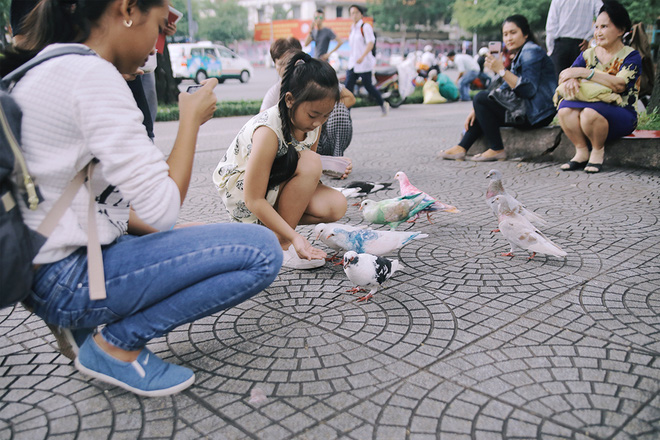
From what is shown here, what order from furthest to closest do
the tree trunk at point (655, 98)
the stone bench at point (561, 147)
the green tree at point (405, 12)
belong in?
the green tree at point (405, 12)
the tree trunk at point (655, 98)
the stone bench at point (561, 147)

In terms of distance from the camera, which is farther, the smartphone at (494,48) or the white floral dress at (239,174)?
the smartphone at (494,48)

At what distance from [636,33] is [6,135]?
21.0 feet

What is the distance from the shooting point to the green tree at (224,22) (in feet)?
225

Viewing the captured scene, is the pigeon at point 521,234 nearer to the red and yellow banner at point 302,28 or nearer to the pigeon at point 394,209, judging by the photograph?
the pigeon at point 394,209

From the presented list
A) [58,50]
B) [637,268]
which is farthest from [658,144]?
[58,50]

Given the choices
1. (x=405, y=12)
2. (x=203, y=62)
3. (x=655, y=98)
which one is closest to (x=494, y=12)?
(x=203, y=62)

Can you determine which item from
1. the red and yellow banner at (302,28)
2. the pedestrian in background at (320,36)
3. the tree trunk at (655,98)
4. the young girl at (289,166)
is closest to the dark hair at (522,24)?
the tree trunk at (655,98)

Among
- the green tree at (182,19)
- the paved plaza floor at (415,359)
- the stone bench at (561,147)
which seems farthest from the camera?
the green tree at (182,19)

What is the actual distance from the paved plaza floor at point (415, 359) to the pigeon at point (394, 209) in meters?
0.25

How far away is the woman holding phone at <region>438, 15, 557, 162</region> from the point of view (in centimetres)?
616

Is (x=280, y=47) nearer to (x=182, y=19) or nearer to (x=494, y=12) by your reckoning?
(x=494, y=12)

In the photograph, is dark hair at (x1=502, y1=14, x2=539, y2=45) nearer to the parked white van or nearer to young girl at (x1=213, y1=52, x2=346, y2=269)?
young girl at (x1=213, y1=52, x2=346, y2=269)

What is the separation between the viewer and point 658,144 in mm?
5680

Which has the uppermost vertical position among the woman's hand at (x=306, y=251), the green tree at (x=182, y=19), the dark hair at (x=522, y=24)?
the green tree at (x=182, y=19)
